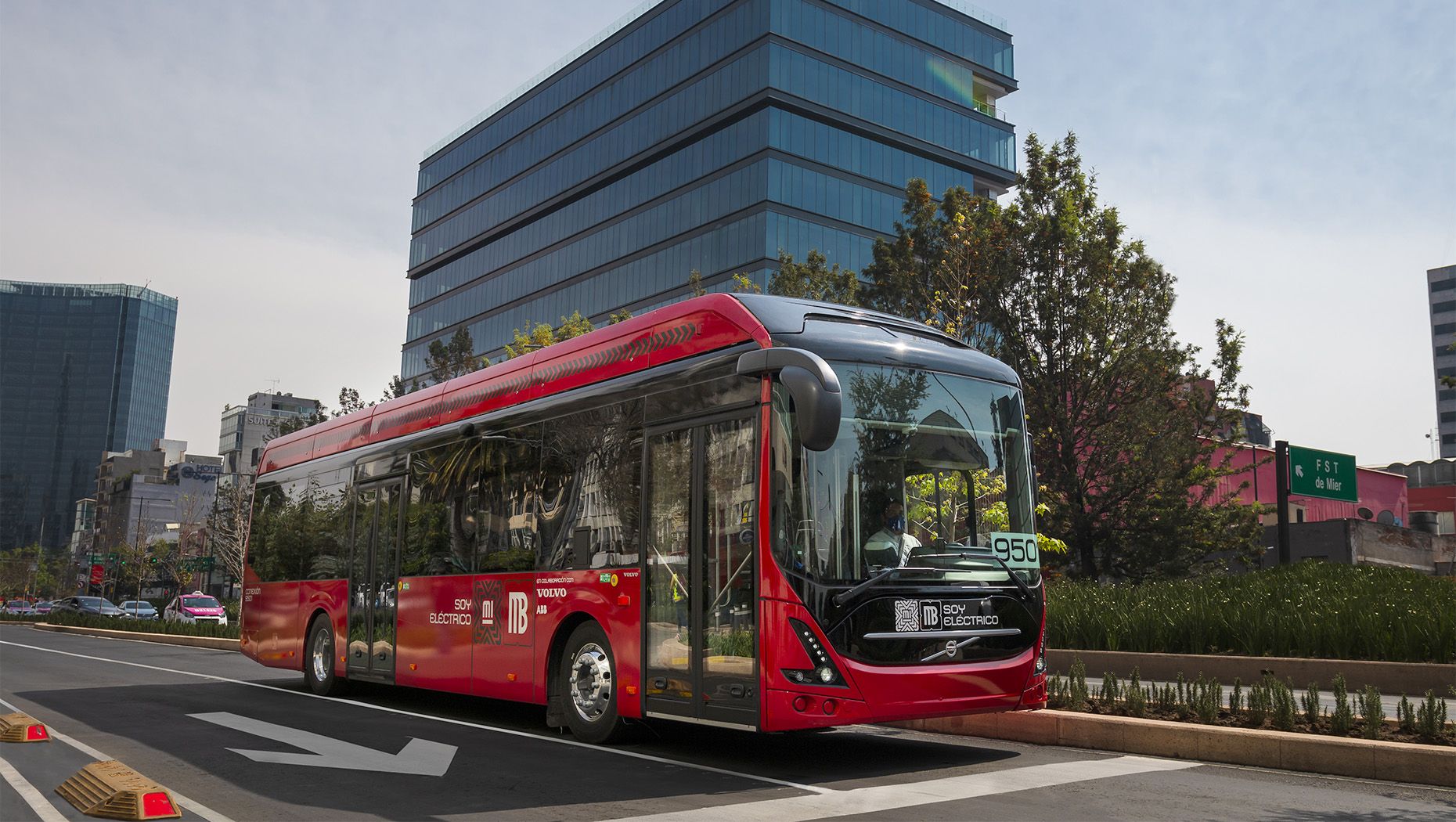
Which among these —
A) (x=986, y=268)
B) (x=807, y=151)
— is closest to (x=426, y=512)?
(x=986, y=268)

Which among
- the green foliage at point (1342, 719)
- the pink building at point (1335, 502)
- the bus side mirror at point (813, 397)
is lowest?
the green foliage at point (1342, 719)

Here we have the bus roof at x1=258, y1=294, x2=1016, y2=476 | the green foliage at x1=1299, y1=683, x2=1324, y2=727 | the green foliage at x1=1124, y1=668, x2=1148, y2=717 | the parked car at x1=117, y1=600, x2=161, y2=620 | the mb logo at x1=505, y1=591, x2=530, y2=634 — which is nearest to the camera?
the bus roof at x1=258, y1=294, x2=1016, y2=476

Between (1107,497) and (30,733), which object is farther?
(1107,497)

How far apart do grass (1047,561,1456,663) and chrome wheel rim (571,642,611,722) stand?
9.28 m

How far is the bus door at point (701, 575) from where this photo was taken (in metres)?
8.77

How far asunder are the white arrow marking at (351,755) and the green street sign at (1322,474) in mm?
20167

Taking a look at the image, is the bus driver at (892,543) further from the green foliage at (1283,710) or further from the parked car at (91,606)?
the parked car at (91,606)

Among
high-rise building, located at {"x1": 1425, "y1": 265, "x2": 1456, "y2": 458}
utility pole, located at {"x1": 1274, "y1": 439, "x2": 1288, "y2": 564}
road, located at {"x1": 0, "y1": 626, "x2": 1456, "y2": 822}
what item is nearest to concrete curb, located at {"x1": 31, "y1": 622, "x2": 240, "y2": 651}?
road, located at {"x1": 0, "y1": 626, "x2": 1456, "y2": 822}

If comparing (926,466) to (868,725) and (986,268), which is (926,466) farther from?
(986,268)

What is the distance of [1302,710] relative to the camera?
10.7 m

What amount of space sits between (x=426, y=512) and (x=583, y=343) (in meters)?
3.35

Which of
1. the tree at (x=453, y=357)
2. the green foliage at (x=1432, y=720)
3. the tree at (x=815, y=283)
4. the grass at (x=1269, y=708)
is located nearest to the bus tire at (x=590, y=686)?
the grass at (x=1269, y=708)

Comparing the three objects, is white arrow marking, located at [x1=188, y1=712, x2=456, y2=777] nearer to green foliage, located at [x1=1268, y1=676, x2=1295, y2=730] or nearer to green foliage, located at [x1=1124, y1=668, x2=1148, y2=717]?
green foliage, located at [x1=1124, y1=668, x2=1148, y2=717]

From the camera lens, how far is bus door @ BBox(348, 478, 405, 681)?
46.4 feet
